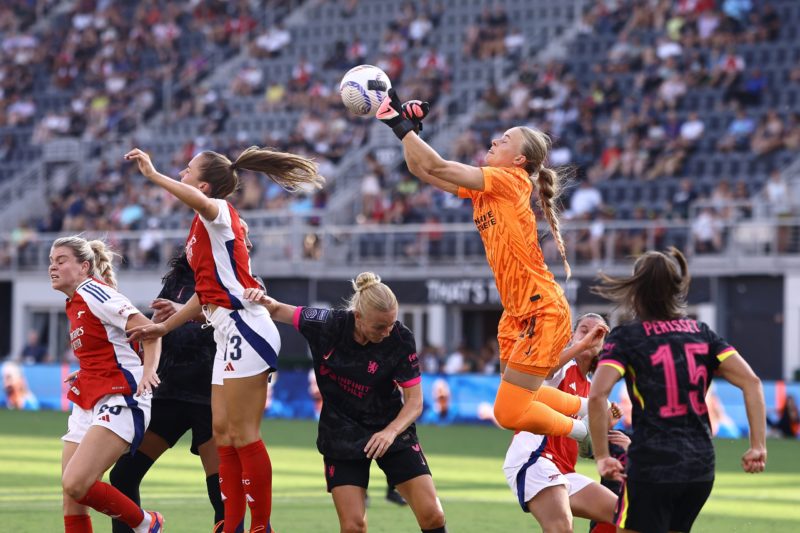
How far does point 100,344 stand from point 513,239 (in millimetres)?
2388

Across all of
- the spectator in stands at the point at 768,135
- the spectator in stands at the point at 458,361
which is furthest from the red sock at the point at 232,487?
the spectator in stands at the point at 768,135

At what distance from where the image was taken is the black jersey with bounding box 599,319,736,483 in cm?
593

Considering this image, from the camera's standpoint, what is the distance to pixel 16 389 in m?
25.6

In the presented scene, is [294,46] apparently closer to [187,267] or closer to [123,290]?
[123,290]

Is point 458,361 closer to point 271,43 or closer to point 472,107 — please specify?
point 472,107

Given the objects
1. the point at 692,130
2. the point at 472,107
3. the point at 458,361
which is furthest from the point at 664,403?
the point at 472,107

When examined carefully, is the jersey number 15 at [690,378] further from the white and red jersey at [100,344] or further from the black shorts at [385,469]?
the white and red jersey at [100,344]

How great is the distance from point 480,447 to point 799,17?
1382cm

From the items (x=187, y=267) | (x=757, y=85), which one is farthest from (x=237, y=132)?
(x=187, y=267)

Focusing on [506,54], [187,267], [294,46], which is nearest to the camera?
[187,267]

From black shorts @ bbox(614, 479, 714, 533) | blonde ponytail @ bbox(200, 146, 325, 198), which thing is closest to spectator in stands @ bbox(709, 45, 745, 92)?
blonde ponytail @ bbox(200, 146, 325, 198)

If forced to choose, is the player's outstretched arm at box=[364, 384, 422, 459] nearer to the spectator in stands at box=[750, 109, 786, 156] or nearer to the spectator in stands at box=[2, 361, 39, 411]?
the spectator in stands at box=[750, 109, 786, 156]

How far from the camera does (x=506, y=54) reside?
102 feet

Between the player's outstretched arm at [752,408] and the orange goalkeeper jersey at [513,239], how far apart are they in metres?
1.56
